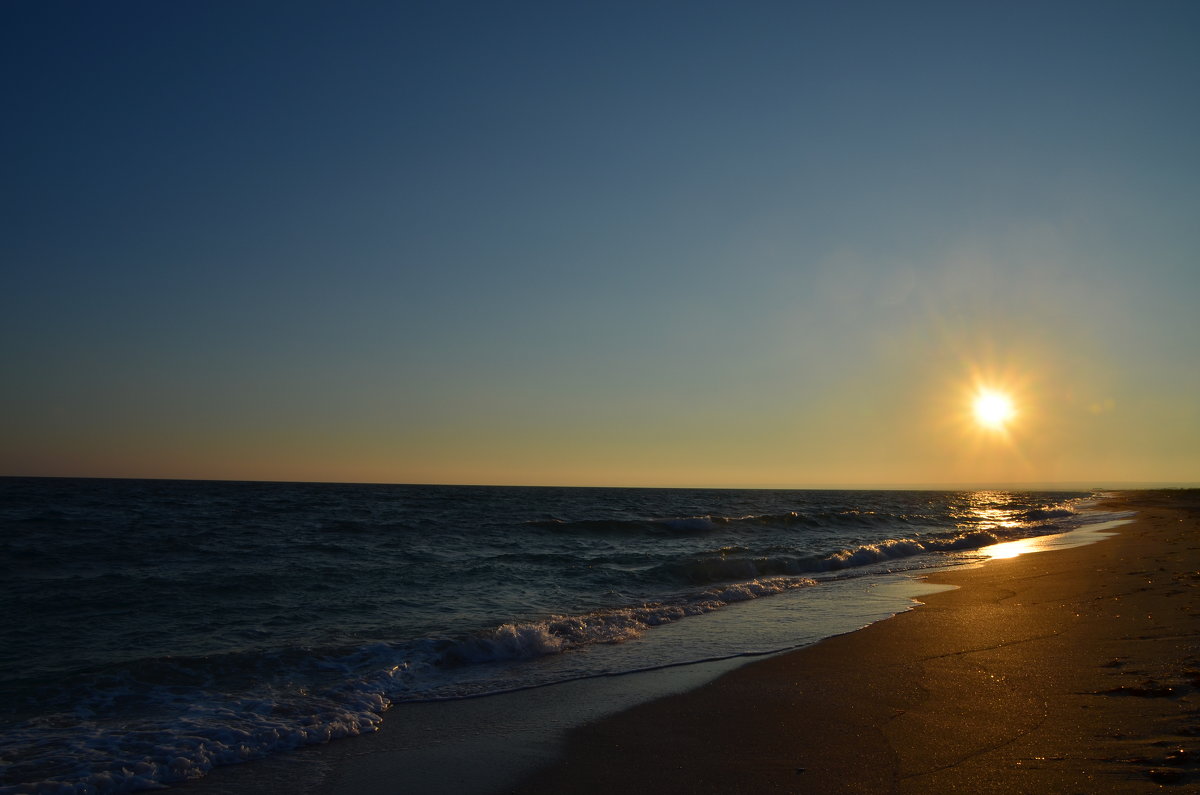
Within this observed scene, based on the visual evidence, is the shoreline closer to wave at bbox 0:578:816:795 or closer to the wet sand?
the wet sand

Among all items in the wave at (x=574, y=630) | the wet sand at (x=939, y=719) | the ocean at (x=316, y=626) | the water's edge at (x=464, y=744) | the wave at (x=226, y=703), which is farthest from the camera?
the wave at (x=574, y=630)

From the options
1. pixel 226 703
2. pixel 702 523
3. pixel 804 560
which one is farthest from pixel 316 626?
pixel 702 523

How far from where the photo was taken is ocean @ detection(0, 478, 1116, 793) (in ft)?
21.6

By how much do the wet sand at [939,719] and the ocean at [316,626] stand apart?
1.62 metres

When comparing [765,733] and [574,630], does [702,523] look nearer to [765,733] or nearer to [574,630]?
[574,630]

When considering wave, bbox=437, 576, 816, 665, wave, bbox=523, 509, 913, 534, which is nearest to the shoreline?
wave, bbox=437, 576, 816, 665

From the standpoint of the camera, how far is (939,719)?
5871mm

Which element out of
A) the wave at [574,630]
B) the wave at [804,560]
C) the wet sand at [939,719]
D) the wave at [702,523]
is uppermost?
the wet sand at [939,719]

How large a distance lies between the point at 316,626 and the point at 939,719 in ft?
30.7

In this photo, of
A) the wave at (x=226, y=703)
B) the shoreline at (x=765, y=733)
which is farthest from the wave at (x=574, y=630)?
the shoreline at (x=765, y=733)

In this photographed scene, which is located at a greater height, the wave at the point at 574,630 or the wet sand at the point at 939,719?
the wet sand at the point at 939,719

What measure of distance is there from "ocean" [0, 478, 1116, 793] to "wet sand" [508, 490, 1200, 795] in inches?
63.9

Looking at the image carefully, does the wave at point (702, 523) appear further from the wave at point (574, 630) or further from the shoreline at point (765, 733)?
the shoreline at point (765, 733)

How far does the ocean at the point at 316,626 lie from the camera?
6574 millimetres
